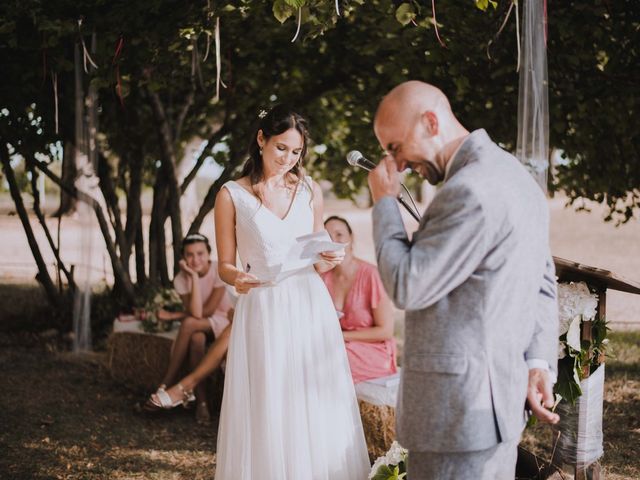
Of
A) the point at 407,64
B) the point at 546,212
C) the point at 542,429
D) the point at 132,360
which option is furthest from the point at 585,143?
the point at 546,212

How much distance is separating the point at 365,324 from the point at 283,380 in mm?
1371

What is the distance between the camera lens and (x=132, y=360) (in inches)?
247

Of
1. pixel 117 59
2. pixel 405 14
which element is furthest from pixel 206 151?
pixel 405 14

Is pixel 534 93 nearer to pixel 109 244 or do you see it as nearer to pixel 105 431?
pixel 105 431

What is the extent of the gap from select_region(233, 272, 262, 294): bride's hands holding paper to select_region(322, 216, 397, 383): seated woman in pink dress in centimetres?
124

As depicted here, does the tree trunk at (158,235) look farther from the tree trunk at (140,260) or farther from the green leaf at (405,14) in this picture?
the green leaf at (405,14)

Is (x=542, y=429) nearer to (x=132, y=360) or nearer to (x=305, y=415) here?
(x=305, y=415)

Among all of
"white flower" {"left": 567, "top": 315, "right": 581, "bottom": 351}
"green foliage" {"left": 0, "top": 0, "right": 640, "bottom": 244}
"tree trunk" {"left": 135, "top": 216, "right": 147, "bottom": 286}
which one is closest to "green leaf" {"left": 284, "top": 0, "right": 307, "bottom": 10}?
"green foliage" {"left": 0, "top": 0, "right": 640, "bottom": 244}

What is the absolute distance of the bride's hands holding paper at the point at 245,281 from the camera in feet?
10.4

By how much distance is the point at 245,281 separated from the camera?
3184 millimetres

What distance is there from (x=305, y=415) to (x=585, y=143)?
14.5 feet

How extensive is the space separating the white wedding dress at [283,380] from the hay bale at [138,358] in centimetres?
294

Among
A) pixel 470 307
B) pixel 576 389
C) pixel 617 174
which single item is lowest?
pixel 576 389

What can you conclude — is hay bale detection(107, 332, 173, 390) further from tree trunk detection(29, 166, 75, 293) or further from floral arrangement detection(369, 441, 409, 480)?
floral arrangement detection(369, 441, 409, 480)
